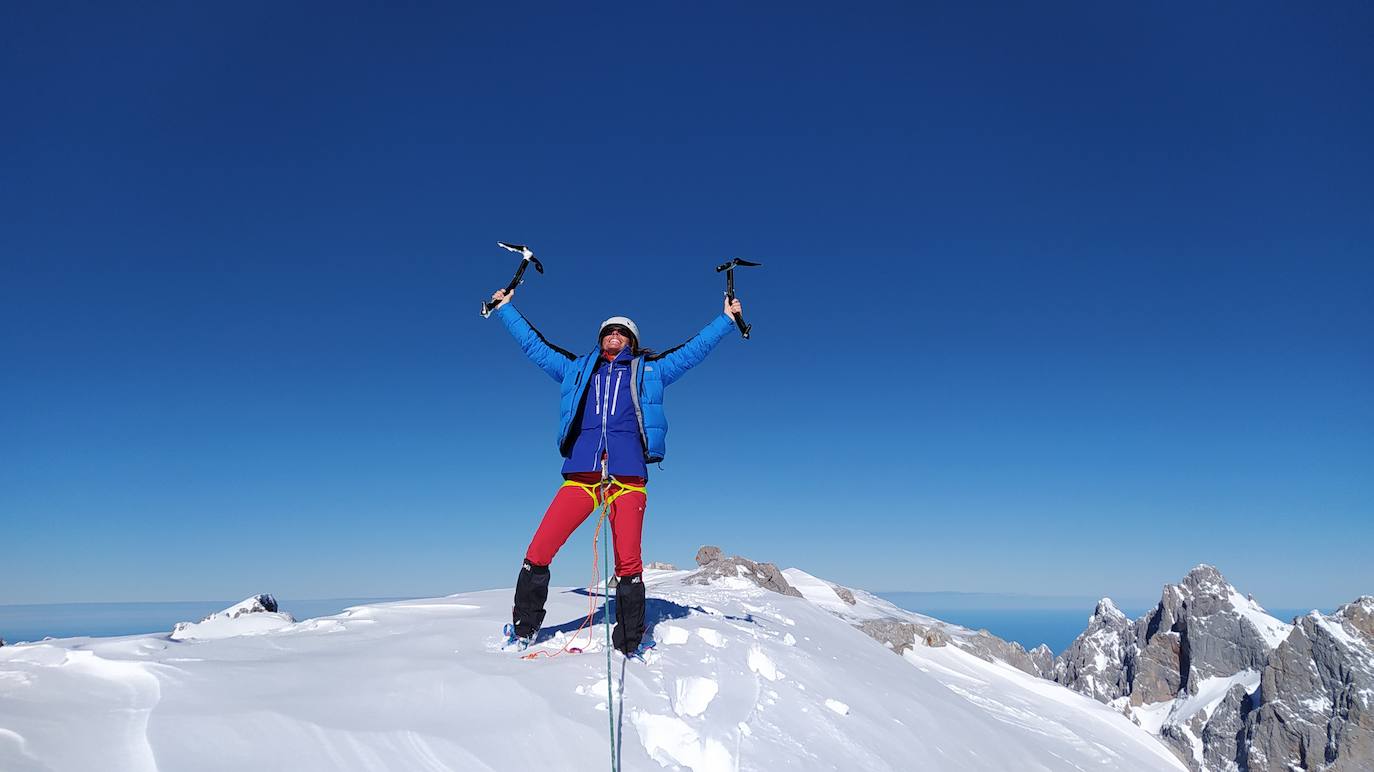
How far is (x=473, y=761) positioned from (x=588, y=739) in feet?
3.06

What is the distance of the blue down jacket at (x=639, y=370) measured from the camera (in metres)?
7.96

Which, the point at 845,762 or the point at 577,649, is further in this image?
the point at 577,649

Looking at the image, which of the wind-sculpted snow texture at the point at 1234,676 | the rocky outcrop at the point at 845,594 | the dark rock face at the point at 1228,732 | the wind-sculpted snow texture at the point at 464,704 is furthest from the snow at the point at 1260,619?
the wind-sculpted snow texture at the point at 464,704

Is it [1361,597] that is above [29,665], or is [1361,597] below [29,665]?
below

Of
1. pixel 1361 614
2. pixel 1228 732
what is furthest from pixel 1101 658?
pixel 1361 614

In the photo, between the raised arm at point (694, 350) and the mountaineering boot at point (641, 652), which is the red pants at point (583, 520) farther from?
the raised arm at point (694, 350)

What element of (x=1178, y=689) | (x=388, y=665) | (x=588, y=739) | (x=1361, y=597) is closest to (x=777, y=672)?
(x=588, y=739)

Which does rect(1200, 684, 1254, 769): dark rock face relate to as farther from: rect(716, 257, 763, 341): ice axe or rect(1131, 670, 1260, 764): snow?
rect(716, 257, 763, 341): ice axe

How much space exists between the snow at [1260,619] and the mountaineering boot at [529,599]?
168 m

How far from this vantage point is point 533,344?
8.57 meters

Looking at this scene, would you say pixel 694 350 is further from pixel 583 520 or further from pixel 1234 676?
pixel 1234 676

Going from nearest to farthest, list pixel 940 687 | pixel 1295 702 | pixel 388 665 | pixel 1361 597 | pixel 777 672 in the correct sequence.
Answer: pixel 388 665, pixel 777 672, pixel 940 687, pixel 1295 702, pixel 1361 597

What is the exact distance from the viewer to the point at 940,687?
39.6 feet

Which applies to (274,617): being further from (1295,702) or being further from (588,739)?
(1295,702)
